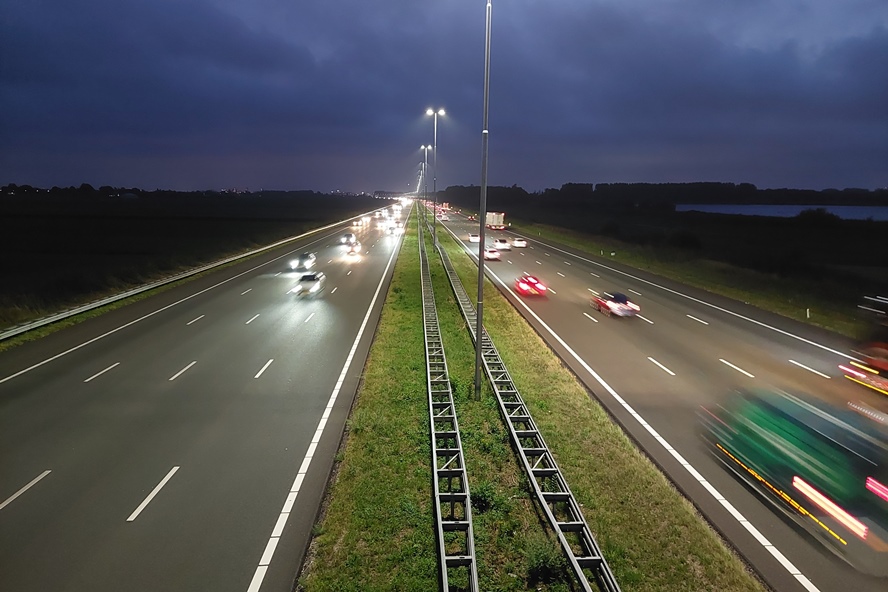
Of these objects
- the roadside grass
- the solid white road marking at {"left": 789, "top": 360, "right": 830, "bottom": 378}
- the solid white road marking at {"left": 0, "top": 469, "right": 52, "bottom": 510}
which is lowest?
the roadside grass

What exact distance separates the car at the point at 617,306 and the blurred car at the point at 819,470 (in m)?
15.4

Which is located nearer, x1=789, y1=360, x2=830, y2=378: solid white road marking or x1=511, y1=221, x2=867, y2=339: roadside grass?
x1=789, y1=360, x2=830, y2=378: solid white road marking

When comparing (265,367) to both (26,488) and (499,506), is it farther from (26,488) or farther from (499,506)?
(499,506)

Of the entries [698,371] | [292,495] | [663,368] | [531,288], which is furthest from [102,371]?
[531,288]

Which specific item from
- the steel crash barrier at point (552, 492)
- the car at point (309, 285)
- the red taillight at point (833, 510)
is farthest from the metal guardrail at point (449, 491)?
the car at point (309, 285)

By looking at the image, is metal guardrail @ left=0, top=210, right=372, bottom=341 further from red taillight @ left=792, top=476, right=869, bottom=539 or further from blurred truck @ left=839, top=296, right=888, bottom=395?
blurred truck @ left=839, top=296, right=888, bottom=395

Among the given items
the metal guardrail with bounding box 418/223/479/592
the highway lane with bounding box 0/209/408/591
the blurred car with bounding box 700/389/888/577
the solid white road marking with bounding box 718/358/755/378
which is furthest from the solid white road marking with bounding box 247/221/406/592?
the solid white road marking with bounding box 718/358/755/378

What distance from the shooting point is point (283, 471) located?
12047 mm

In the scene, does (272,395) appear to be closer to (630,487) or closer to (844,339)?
(630,487)

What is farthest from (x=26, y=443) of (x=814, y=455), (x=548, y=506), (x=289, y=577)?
(x=814, y=455)

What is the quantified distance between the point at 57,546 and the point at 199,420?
5.49 meters

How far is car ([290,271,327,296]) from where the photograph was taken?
115 feet

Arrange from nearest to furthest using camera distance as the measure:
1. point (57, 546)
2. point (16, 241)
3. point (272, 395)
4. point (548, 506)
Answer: point (57, 546) → point (548, 506) → point (272, 395) → point (16, 241)

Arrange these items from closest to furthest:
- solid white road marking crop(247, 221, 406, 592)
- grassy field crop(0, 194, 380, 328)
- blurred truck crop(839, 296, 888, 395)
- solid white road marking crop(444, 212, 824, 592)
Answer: solid white road marking crop(247, 221, 406, 592) < solid white road marking crop(444, 212, 824, 592) < blurred truck crop(839, 296, 888, 395) < grassy field crop(0, 194, 380, 328)
